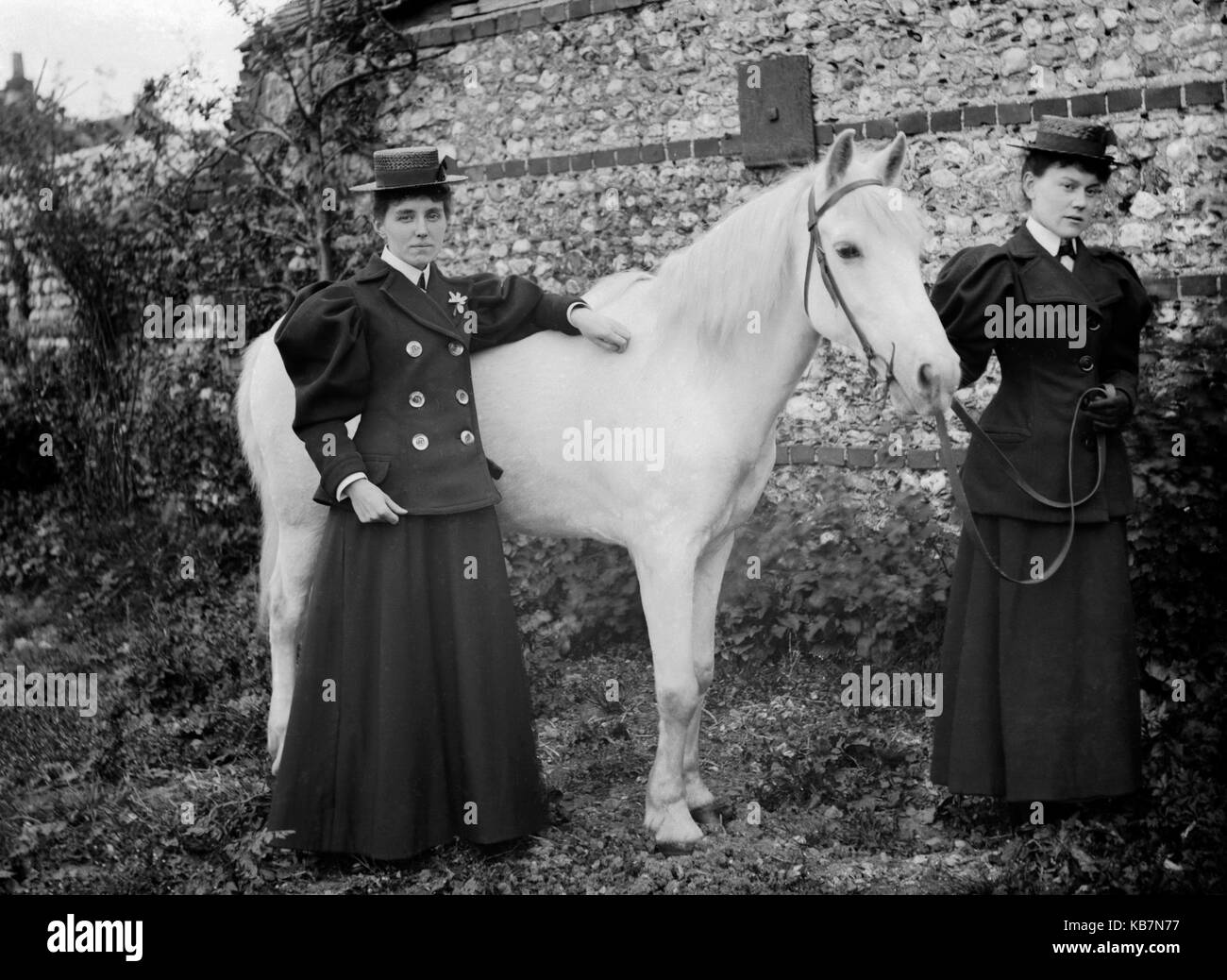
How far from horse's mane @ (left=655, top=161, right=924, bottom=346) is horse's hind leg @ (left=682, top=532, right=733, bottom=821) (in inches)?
29.8

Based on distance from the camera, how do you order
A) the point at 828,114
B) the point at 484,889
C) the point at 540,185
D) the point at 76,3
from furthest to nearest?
the point at 540,185
the point at 828,114
the point at 76,3
the point at 484,889

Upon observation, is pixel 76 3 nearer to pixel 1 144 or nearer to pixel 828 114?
pixel 1 144

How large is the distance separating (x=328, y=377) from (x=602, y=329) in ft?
3.10

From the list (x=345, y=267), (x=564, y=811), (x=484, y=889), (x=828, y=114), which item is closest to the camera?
(x=484, y=889)

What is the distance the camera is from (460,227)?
22.7ft

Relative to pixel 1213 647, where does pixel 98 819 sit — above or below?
below

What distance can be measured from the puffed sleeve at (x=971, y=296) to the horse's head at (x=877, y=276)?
36cm

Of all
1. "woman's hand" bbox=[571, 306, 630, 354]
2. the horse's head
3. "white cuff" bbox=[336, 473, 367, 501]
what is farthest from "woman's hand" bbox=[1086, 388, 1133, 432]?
"white cuff" bbox=[336, 473, 367, 501]

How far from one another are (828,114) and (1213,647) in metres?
3.23

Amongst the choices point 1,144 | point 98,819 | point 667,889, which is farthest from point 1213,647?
point 1,144

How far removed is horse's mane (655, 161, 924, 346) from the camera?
11.9ft

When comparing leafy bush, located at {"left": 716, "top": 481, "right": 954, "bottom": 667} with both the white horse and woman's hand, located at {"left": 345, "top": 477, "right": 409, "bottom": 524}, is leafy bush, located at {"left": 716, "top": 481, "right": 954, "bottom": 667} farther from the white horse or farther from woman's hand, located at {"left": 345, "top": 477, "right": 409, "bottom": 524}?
woman's hand, located at {"left": 345, "top": 477, "right": 409, "bottom": 524}

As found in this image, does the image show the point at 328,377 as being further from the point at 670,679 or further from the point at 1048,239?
the point at 1048,239

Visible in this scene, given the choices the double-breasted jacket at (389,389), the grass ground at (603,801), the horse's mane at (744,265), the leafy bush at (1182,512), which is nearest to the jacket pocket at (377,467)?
the double-breasted jacket at (389,389)
